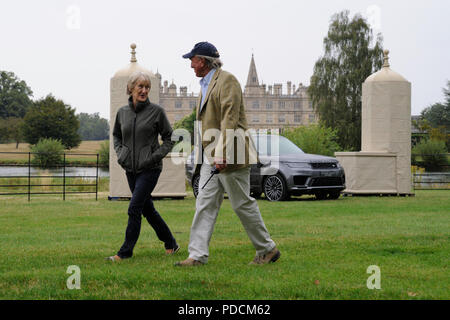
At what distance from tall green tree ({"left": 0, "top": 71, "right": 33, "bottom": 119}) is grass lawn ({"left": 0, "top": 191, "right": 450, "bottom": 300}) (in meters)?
91.9

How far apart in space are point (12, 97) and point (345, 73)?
66.5 m

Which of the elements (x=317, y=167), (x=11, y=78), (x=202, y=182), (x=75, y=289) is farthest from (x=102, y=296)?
(x=11, y=78)

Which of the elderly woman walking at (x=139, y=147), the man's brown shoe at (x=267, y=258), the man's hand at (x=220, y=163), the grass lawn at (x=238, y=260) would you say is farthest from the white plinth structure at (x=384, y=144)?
the man's hand at (x=220, y=163)

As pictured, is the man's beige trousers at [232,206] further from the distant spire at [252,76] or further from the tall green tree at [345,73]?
the distant spire at [252,76]

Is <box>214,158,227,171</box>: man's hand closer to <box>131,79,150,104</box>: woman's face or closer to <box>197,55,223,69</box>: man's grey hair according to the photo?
<box>197,55,223,69</box>: man's grey hair

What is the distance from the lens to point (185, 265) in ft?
17.5

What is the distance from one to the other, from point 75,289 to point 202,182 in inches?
62.4

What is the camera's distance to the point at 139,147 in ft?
19.3

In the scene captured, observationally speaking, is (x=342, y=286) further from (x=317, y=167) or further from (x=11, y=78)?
(x=11, y=78)

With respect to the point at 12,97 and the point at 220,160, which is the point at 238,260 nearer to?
the point at 220,160

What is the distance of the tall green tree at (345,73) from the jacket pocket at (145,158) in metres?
41.1

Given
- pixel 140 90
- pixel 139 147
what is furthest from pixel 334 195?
pixel 140 90

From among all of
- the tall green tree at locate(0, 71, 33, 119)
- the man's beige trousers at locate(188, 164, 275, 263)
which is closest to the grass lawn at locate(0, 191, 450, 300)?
the man's beige trousers at locate(188, 164, 275, 263)

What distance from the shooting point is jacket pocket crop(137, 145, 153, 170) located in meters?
5.82
